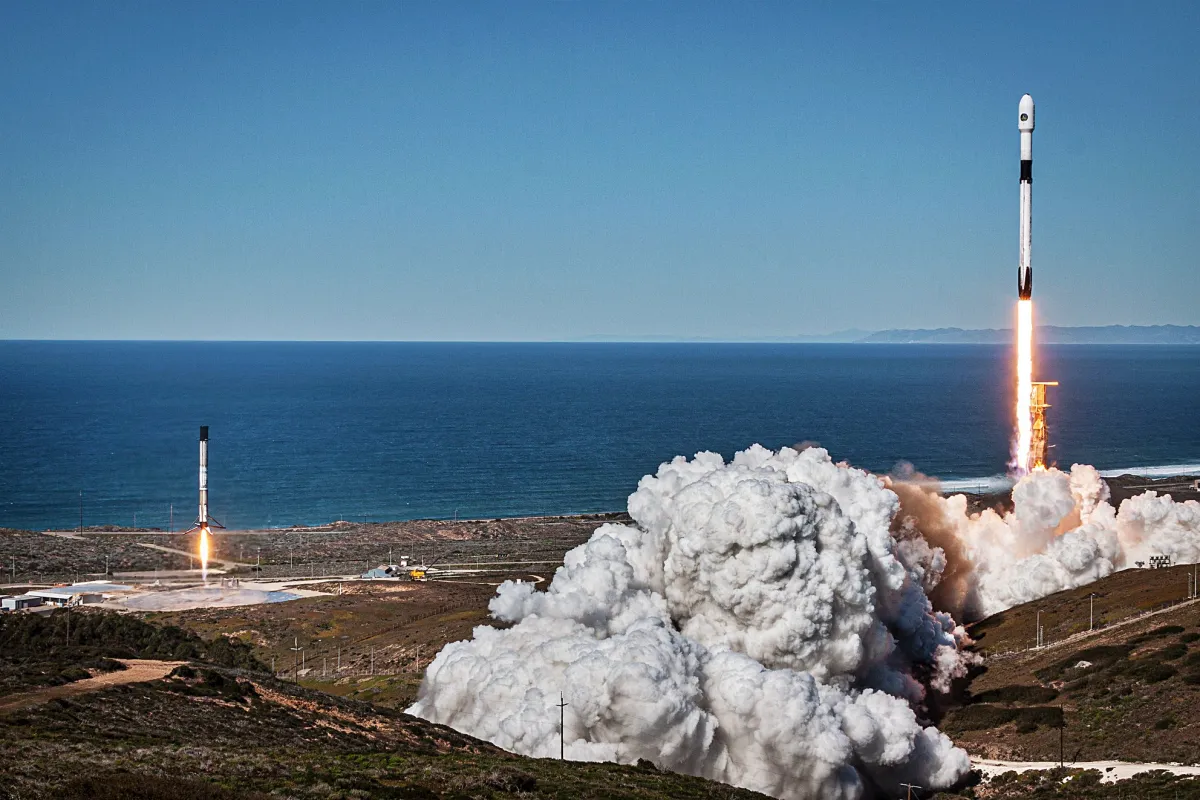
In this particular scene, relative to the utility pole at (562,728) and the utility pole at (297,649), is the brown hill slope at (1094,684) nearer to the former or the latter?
the utility pole at (562,728)

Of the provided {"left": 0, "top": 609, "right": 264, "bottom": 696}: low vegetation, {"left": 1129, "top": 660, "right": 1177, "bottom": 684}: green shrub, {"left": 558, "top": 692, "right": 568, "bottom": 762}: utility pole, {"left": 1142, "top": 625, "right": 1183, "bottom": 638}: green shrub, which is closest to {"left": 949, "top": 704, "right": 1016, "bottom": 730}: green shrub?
{"left": 1129, "top": 660, "right": 1177, "bottom": 684}: green shrub

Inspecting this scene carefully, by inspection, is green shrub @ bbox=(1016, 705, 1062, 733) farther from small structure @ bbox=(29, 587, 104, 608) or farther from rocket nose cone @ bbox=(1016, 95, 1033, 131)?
small structure @ bbox=(29, 587, 104, 608)

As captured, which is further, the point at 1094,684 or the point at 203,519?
the point at 203,519

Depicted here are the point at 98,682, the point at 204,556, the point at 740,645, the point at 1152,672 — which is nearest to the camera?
the point at 98,682

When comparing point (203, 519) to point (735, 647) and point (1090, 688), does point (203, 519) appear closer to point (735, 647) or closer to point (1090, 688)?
point (735, 647)

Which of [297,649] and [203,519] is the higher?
[203,519]

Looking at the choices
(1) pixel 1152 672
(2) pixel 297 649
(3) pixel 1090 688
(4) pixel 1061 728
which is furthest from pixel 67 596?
(1) pixel 1152 672

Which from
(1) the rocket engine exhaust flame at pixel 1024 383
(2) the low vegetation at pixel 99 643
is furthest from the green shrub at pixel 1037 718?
(2) the low vegetation at pixel 99 643

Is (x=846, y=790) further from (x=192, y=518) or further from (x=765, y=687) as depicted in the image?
(x=192, y=518)
